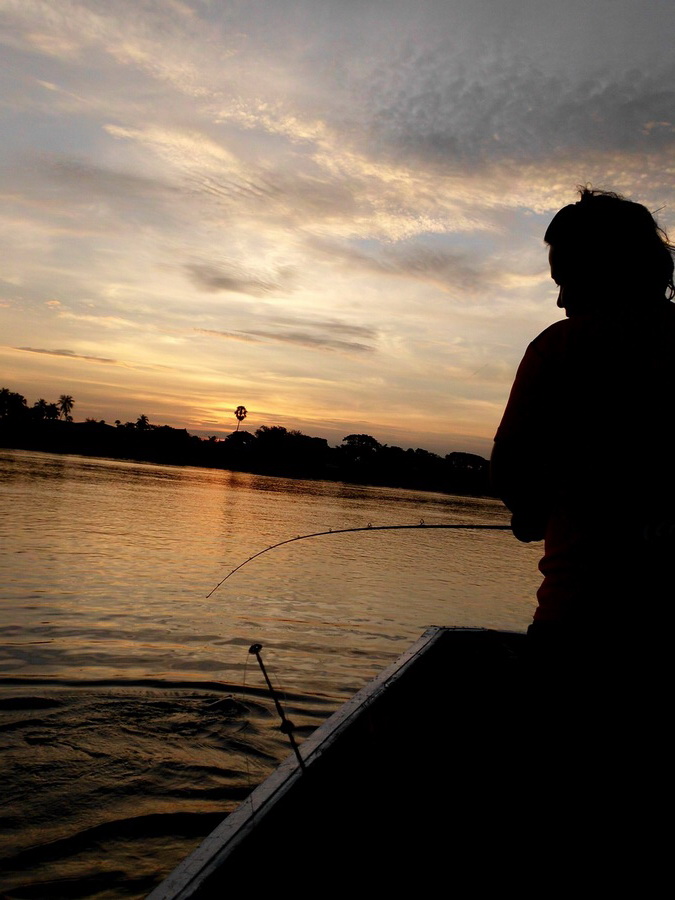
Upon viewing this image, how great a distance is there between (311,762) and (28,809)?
112 inches

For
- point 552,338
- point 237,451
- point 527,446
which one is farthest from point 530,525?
point 237,451

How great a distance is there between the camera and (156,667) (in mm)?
8258

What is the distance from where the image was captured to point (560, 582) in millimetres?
1863

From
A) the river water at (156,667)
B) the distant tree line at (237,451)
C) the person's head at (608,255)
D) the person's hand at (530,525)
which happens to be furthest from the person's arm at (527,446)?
the distant tree line at (237,451)

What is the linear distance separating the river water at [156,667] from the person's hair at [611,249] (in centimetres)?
427

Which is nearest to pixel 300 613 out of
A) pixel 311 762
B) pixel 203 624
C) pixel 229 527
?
pixel 203 624

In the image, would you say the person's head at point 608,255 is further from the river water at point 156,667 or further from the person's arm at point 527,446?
the river water at point 156,667

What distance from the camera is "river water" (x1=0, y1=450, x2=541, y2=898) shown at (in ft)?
15.2

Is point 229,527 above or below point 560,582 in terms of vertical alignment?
below

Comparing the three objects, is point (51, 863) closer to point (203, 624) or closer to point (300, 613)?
point (203, 624)

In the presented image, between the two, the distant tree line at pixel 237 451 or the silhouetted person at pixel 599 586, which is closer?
the silhouetted person at pixel 599 586

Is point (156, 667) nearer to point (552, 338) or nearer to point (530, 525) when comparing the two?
point (530, 525)

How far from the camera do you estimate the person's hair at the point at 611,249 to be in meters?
2.04

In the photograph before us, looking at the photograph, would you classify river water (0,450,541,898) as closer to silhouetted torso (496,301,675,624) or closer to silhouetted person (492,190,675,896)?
silhouetted person (492,190,675,896)
